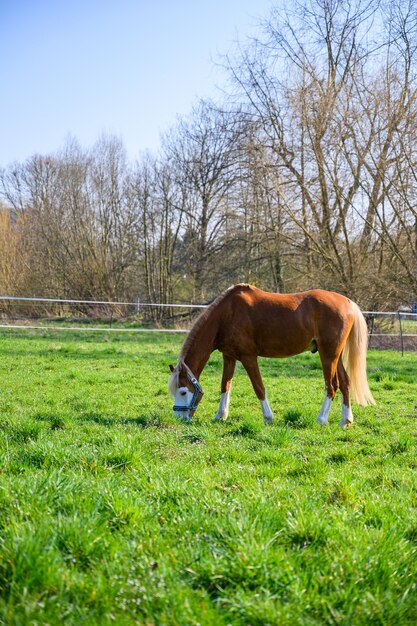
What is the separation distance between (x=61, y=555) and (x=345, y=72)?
63.3 ft

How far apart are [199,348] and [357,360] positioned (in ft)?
6.76

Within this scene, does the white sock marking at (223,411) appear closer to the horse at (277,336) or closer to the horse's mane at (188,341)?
the horse at (277,336)

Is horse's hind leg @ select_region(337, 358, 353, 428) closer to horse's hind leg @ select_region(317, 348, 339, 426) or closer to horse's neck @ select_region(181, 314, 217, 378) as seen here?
horse's hind leg @ select_region(317, 348, 339, 426)

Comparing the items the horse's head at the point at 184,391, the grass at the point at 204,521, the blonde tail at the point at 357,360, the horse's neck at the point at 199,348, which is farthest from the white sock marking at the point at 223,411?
the blonde tail at the point at 357,360

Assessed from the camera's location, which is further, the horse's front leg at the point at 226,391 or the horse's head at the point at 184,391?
the horse's front leg at the point at 226,391

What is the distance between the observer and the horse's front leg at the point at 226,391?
21.4ft

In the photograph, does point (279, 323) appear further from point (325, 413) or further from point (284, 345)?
point (325, 413)

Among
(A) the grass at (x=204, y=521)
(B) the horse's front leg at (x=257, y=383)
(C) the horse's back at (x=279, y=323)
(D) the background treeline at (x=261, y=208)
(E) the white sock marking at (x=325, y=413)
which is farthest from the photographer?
(D) the background treeline at (x=261, y=208)

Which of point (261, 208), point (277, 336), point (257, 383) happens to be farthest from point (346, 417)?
point (261, 208)

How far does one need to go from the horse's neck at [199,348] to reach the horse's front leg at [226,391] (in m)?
0.42

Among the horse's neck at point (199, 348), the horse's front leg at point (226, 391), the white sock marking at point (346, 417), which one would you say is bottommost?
the white sock marking at point (346, 417)

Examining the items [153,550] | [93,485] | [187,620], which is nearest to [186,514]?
[153,550]

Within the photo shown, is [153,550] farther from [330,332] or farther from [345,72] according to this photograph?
[345,72]

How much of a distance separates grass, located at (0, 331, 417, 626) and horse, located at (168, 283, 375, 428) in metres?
0.58
